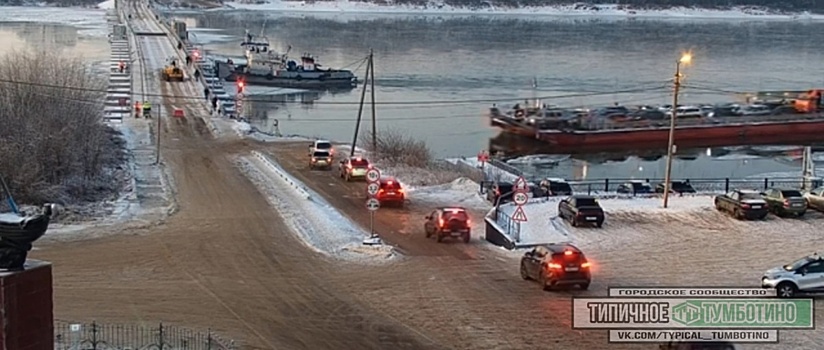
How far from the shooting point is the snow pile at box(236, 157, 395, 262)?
75.4ft

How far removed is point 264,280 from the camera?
2005 cm

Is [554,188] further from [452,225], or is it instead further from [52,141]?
[52,141]

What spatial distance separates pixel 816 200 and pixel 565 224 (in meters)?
7.98

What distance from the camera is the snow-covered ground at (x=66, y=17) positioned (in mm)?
128163

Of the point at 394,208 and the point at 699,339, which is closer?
the point at 699,339

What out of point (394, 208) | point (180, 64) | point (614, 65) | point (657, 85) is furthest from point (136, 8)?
point (394, 208)

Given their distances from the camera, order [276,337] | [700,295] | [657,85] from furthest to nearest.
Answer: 1. [657,85]
2. [700,295]
3. [276,337]

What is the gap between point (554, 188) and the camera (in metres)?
33.4

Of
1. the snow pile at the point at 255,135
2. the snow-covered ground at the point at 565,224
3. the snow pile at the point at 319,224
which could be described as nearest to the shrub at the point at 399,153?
the snow pile at the point at 255,135

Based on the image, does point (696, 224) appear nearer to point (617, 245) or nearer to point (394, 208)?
point (617, 245)

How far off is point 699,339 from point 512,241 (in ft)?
35.0

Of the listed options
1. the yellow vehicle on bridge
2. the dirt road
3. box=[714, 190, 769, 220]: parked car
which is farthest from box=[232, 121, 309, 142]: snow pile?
box=[714, 190, 769, 220]: parked car

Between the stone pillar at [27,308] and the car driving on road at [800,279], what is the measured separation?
50.1 ft

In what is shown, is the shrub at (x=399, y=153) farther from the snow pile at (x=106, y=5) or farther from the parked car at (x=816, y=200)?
the snow pile at (x=106, y=5)
